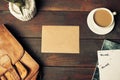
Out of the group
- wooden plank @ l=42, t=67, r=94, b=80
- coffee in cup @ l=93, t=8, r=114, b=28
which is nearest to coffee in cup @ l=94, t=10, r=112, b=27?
coffee in cup @ l=93, t=8, r=114, b=28

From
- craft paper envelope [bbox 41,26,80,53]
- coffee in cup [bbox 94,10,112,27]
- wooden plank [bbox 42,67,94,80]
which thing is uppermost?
coffee in cup [bbox 94,10,112,27]

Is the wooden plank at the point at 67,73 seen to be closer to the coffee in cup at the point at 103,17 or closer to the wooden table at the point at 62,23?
the wooden table at the point at 62,23

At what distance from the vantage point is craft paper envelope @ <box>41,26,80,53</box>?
931 mm

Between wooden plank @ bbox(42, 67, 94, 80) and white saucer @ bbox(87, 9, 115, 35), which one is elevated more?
white saucer @ bbox(87, 9, 115, 35)

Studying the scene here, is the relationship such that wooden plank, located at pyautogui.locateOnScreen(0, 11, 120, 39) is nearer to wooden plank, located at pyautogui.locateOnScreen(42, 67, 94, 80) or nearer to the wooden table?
the wooden table

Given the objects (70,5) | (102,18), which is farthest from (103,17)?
(70,5)

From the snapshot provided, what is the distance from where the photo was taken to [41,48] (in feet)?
3.06

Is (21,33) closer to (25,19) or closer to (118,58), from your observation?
(25,19)

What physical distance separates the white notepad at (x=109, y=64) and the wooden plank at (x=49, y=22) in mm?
56

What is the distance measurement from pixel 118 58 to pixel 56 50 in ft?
0.68

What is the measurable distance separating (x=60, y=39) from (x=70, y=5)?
0.41ft

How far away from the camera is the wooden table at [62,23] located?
0.92 meters

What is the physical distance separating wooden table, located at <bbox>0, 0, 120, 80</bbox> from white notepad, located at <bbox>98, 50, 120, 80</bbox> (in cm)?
2

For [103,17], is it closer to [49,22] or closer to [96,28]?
[96,28]
